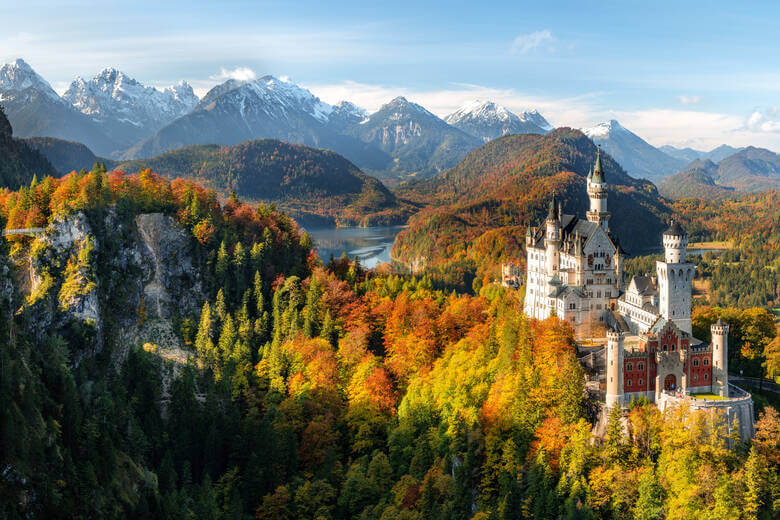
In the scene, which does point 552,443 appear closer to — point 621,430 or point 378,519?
point 621,430

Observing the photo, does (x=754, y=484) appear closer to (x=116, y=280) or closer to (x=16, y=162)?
(x=116, y=280)

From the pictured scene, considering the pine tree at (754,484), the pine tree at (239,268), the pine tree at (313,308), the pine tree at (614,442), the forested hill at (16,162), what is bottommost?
the pine tree at (754,484)

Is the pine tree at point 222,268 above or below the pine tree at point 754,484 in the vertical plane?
above

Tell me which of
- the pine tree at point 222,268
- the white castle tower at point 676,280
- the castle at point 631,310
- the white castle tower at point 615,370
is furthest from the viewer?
the pine tree at point 222,268

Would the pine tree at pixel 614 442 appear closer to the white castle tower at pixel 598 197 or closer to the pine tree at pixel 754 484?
the pine tree at pixel 754 484

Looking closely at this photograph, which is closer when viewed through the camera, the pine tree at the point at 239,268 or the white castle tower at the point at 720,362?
the white castle tower at the point at 720,362

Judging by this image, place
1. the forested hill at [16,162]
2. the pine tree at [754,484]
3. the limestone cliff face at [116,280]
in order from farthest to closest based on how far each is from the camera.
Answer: the forested hill at [16,162] → the limestone cliff face at [116,280] → the pine tree at [754,484]

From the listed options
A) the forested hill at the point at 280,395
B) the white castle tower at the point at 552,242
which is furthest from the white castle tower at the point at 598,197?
the forested hill at the point at 280,395
